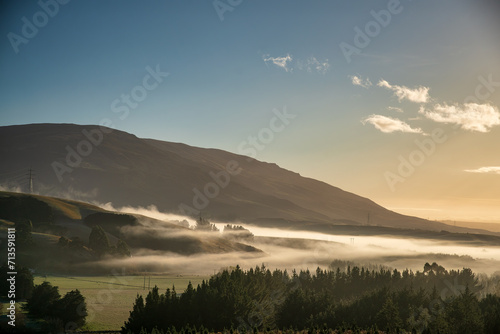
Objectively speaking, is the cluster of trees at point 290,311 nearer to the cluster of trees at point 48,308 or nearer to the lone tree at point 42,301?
the cluster of trees at point 48,308

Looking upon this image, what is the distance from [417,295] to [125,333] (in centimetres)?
10435

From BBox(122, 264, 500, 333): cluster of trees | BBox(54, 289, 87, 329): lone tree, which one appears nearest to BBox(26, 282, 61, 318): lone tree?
BBox(54, 289, 87, 329): lone tree

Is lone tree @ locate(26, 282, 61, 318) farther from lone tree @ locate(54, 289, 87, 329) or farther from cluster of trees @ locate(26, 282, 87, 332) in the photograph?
lone tree @ locate(54, 289, 87, 329)

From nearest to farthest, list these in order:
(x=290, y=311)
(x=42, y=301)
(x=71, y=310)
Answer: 1. (x=71, y=310)
2. (x=42, y=301)
3. (x=290, y=311)

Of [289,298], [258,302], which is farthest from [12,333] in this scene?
[289,298]

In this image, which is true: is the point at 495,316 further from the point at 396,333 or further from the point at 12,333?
the point at 12,333

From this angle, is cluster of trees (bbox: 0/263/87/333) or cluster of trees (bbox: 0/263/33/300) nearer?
cluster of trees (bbox: 0/263/87/333)

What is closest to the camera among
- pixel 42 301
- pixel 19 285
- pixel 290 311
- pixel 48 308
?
pixel 48 308

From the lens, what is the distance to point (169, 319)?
12144 cm

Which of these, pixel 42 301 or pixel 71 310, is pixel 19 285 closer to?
pixel 42 301

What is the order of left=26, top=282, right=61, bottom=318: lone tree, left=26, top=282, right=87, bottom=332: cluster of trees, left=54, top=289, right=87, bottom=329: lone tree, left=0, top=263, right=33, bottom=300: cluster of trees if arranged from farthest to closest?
left=0, top=263, right=33, bottom=300: cluster of trees
left=26, top=282, right=61, bottom=318: lone tree
left=54, top=289, right=87, bottom=329: lone tree
left=26, top=282, right=87, bottom=332: cluster of trees

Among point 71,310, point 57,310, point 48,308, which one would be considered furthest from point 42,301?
point 71,310

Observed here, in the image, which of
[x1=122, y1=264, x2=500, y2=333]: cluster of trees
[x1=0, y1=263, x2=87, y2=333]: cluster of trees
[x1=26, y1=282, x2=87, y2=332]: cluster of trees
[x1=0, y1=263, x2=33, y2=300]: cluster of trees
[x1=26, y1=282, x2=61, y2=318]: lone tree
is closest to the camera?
[x1=122, y1=264, x2=500, y2=333]: cluster of trees

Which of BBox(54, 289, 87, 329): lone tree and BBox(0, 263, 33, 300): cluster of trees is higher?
BBox(0, 263, 33, 300): cluster of trees
